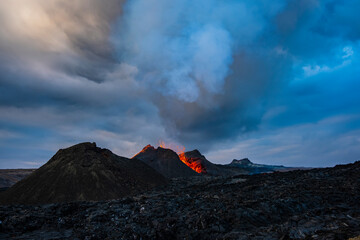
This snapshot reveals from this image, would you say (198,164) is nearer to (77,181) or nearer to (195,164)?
(195,164)

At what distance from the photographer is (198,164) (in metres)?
92.4

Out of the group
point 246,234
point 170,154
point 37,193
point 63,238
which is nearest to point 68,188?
point 37,193

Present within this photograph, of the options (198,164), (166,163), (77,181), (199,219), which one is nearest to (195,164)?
(198,164)

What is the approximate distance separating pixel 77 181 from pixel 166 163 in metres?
46.3

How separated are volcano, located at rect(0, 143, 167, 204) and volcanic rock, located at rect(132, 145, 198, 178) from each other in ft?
93.8

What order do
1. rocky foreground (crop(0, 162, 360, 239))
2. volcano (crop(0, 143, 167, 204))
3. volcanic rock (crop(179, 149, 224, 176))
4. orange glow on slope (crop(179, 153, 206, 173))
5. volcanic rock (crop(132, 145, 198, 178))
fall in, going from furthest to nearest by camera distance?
volcanic rock (crop(179, 149, 224, 176))
orange glow on slope (crop(179, 153, 206, 173))
volcanic rock (crop(132, 145, 198, 178))
volcano (crop(0, 143, 167, 204))
rocky foreground (crop(0, 162, 360, 239))

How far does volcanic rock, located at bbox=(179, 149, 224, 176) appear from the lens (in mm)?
90812

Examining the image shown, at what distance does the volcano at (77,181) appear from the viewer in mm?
30547

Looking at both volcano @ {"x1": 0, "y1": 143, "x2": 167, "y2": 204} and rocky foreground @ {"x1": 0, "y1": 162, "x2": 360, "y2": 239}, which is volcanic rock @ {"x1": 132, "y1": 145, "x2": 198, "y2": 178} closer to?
volcano @ {"x1": 0, "y1": 143, "x2": 167, "y2": 204}

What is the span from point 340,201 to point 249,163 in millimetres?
150063

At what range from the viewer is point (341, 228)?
9.50 m

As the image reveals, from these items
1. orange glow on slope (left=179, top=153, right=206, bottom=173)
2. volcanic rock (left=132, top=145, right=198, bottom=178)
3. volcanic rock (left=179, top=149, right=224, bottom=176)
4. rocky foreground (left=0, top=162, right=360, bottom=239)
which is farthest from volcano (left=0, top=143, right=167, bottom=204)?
volcanic rock (left=179, top=149, right=224, bottom=176)

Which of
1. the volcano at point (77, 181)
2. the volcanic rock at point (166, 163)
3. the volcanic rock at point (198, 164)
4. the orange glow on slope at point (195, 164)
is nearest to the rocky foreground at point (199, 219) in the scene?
the volcano at point (77, 181)

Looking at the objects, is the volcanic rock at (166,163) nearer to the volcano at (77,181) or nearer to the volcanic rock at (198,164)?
the volcanic rock at (198,164)
